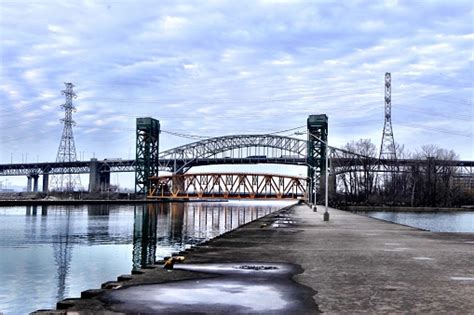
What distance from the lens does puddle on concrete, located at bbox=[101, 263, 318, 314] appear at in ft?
36.8

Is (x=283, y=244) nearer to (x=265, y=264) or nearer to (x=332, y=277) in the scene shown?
(x=265, y=264)

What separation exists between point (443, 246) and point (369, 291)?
48.6 feet

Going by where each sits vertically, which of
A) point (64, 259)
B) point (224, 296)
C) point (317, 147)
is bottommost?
point (64, 259)

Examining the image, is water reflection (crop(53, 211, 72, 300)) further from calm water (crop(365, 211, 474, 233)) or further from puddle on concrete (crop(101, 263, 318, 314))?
calm water (crop(365, 211, 474, 233))

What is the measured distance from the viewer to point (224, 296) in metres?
12.7

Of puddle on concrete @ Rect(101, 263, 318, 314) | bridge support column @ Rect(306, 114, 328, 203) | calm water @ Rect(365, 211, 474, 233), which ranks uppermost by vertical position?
bridge support column @ Rect(306, 114, 328, 203)

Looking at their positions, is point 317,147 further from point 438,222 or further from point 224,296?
point 224,296

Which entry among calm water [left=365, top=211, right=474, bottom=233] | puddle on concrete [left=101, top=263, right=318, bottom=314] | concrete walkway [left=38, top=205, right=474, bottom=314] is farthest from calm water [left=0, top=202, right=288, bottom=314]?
calm water [left=365, top=211, right=474, bottom=233]

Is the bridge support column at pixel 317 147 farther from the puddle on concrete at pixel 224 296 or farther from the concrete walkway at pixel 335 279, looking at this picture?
the puddle on concrete at pixel 224 296

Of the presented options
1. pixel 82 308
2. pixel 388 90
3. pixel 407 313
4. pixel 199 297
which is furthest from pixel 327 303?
pixel 388 90

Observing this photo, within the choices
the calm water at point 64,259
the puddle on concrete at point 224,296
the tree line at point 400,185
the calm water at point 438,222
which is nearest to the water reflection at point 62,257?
the calm water at point 64,259

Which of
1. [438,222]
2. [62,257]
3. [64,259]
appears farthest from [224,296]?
[438,222]

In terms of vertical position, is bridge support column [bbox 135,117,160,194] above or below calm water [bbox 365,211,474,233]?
above

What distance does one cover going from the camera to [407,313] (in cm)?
1073
